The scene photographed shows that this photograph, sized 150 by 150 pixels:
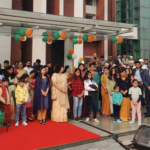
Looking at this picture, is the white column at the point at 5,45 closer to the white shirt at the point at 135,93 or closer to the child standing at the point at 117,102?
the child standing at the point at 117,102

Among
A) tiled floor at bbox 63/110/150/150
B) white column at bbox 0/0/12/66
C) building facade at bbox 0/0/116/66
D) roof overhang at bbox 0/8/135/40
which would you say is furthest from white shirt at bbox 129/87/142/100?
white column at bbox 0/0/12/66

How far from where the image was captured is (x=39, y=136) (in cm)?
536

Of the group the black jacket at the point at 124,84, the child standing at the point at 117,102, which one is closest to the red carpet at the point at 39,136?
the child standing at the point at 117,102

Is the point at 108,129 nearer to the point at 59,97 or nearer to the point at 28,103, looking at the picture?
the point at 59,97

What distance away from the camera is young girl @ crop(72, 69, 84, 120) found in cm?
707

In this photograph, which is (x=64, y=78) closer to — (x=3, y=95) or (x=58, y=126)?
(x=58, y=126)

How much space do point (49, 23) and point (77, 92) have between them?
263 cm

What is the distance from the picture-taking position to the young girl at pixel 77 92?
7.07 meters

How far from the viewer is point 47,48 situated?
16.5 metres

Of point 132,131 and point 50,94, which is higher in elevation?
point 50,94

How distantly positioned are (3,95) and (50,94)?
1.48m

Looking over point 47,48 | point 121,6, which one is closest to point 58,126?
point 47,48

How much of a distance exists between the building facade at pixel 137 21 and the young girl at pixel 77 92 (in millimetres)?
14682

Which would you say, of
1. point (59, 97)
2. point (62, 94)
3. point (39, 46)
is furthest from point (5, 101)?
point (39, 46)
